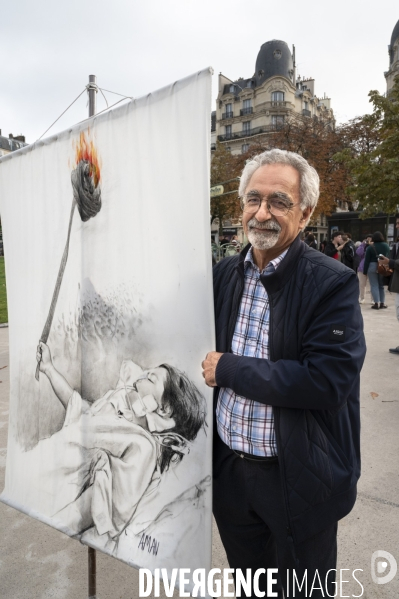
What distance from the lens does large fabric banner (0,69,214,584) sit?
4.57ft

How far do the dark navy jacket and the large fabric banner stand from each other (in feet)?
0.76

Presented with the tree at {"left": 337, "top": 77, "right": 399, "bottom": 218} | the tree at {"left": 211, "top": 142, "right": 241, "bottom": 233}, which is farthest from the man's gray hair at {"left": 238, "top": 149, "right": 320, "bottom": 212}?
the tree at {"left": 211, "top": 142, "right": 241, "bottom": 233}

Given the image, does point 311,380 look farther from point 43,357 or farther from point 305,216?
point 43,357

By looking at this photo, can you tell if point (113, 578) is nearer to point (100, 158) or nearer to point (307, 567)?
point (307, 567)

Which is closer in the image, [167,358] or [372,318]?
[167,358]

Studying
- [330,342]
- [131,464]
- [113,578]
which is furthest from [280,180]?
[113,578]

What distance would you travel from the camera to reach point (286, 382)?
1.20 m

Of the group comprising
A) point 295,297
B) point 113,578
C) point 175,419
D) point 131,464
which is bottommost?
point 113,578

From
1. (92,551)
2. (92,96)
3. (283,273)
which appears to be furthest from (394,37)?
(92,551)

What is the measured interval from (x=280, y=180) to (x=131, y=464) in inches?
45.1

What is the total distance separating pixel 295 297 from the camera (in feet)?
4.30

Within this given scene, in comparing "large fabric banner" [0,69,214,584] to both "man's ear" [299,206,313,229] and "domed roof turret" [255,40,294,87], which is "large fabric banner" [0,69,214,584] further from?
"domed roof turret" [255,40,294,87]

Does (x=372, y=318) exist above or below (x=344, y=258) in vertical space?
below

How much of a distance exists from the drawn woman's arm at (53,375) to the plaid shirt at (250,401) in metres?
0.71
